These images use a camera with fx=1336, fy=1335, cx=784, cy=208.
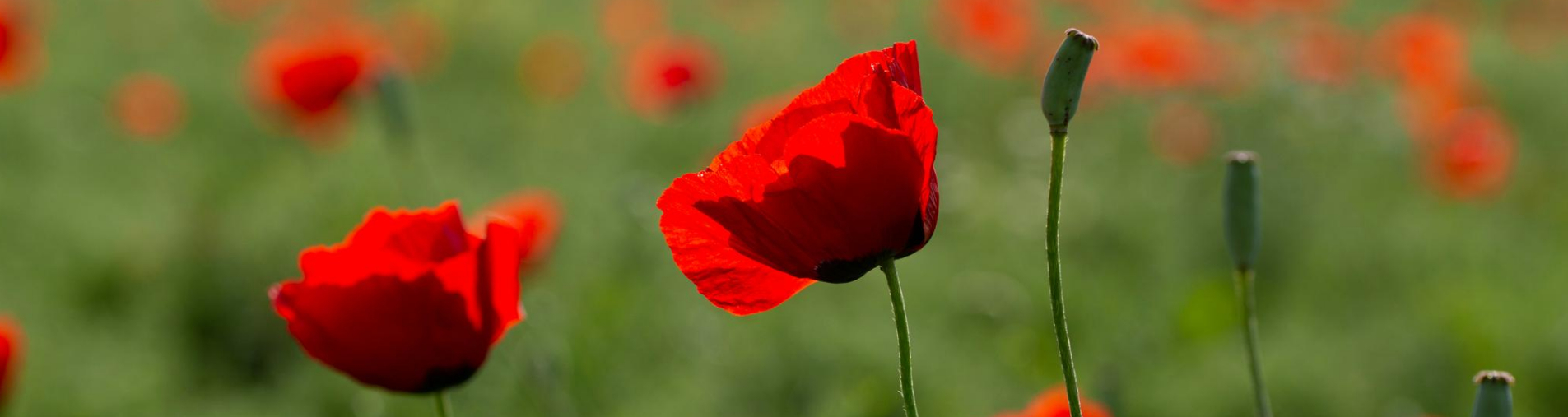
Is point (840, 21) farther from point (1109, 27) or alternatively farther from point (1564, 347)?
point (1564, 347)

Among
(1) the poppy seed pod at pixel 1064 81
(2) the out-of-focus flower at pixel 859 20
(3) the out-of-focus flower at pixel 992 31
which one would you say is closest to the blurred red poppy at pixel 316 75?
(3) the out-of-focus flower at pixel 992 31

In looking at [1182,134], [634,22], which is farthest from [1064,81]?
[634,22]

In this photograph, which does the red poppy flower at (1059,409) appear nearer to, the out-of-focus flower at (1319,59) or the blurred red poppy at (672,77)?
the blurred red poppy at (672,77)

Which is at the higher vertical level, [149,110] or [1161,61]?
[149,110]

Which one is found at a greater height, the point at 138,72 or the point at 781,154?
the point at 138,72

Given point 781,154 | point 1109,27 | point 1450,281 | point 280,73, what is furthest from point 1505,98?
point 781,154

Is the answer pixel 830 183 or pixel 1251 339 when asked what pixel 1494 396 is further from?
pixel 830 183
